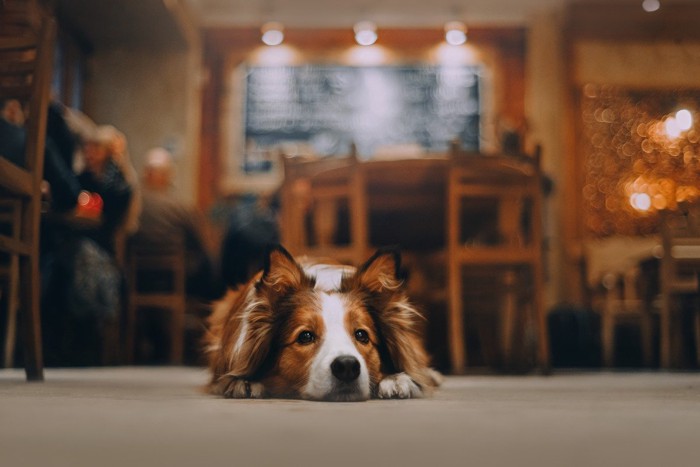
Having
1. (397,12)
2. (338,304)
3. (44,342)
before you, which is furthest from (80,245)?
(397,12)

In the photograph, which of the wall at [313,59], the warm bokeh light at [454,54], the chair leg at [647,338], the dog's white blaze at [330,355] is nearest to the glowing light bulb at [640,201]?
the wall at [313,59]

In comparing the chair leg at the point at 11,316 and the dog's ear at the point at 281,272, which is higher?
the dog's ear at the point at 281,272

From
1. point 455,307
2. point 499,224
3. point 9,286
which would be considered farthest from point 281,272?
point 9,286

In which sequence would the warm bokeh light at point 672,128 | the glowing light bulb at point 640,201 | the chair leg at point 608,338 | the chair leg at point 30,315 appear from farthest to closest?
the warm bokeh light at point 672,128 < the glowing light bulb at point 640,201 < the chair leg at point 608,338 < the chair leg at point 30,315

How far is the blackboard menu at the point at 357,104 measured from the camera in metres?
7.66

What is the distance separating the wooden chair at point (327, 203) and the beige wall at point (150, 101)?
12.5 feet

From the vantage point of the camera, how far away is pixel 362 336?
1952 millimetres

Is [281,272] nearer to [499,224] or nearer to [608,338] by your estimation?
[499,224]

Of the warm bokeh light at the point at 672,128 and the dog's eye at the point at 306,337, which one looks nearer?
the dog's eye at the point at 306,337

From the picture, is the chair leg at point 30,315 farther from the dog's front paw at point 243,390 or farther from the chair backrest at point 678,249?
the chair backrest at point 678,249

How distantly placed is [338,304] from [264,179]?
5.71 m

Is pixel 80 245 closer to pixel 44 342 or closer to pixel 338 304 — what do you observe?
pixel 44 342

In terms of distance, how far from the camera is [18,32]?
4746mm

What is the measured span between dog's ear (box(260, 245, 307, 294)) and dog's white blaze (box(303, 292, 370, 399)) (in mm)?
134
